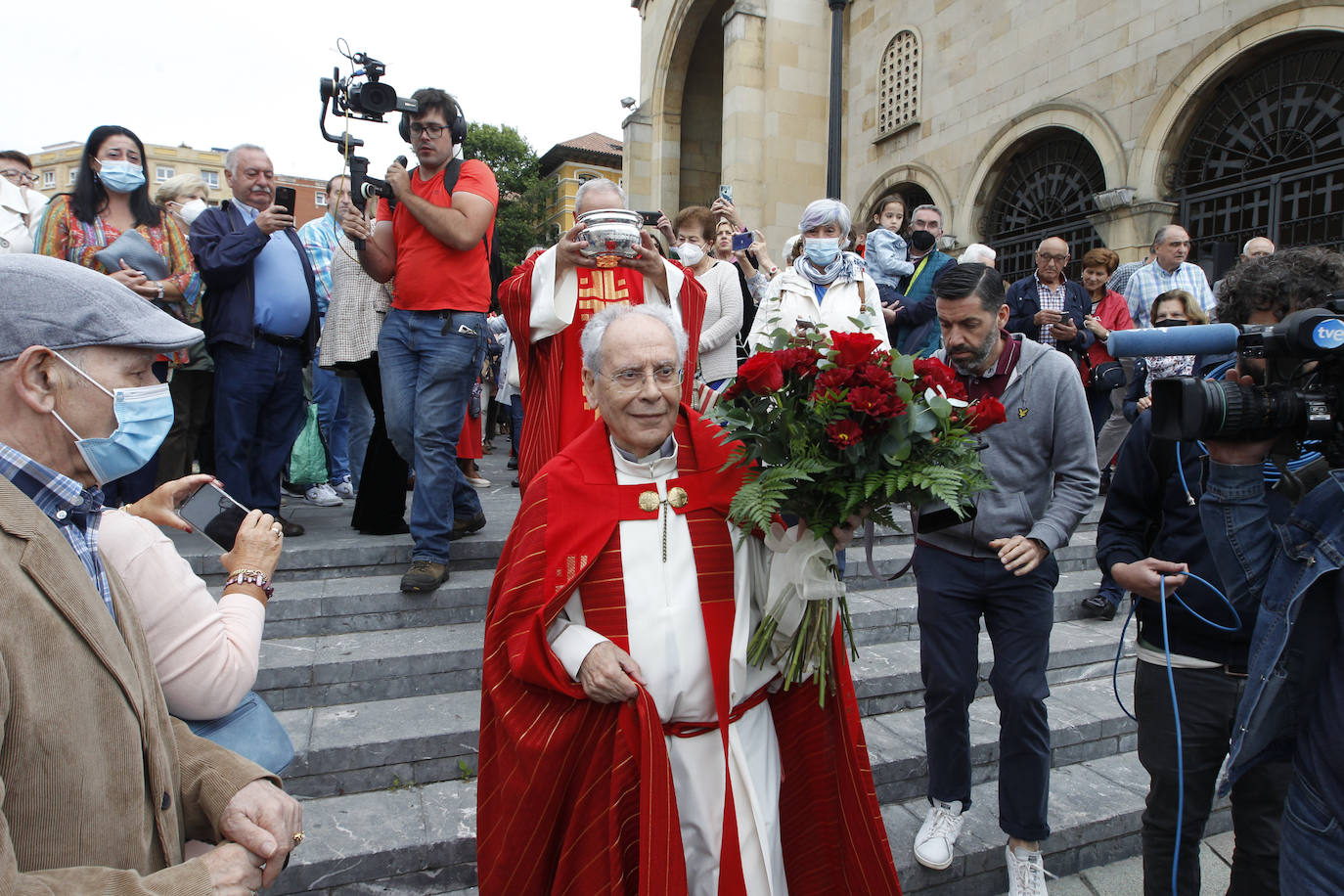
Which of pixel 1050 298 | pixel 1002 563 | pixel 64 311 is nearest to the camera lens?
pixel 64 311

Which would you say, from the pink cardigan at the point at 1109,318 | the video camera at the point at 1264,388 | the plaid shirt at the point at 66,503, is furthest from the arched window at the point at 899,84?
the plaid shirt at the point at 66,503

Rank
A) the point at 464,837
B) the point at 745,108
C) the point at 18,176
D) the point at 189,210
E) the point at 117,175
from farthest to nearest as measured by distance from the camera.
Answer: the point at 745,108
the point at 18,176
the point at 189,210
the point at 117,175
the point at 464,837

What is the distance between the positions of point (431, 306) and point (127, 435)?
313 cm

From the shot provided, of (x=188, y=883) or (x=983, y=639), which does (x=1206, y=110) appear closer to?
(x=983, y=639)

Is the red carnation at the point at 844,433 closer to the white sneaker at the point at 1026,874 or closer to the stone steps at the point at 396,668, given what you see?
the white sneaker at the point at 1026,874

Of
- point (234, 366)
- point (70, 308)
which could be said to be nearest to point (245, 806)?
point (70, 308)

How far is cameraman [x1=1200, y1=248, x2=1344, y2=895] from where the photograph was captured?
166 cm

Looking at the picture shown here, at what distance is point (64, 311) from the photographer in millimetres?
1452

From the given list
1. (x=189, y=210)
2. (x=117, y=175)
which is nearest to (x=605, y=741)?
(x=117, y=175)

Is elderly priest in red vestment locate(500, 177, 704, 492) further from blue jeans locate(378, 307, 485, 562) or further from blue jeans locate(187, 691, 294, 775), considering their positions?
blue jeans locate(187, 691, 294, 775)

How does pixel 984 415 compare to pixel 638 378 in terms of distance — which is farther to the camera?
pixel 638 378

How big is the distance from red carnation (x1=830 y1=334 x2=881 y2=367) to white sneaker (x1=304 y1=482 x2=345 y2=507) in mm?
5259

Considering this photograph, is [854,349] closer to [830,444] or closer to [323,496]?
[830,444]

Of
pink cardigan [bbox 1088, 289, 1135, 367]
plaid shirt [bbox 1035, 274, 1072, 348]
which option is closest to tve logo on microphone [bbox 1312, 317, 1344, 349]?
plaid shirt [bbox 1035, 274, 1072, 348]
